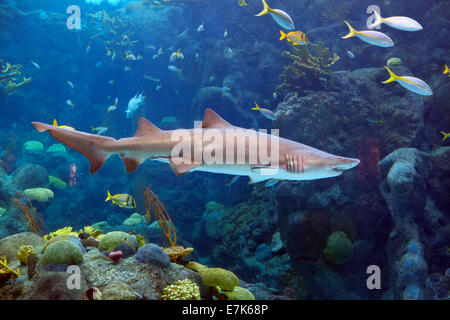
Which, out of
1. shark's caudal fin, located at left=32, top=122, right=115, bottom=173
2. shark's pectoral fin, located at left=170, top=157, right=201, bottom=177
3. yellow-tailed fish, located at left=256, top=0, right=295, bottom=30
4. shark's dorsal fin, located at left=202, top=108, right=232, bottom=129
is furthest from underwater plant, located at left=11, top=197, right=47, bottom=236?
yellow-tailed fish, located at left=256, top=0, right=295, bottom=30

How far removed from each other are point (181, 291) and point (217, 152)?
1924mm

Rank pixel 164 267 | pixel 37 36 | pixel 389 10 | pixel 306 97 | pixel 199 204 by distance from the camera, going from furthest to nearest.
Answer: pixel 37 36, pixel 199 204, pixel 389 10, pixel 306 97, pixel 164 267

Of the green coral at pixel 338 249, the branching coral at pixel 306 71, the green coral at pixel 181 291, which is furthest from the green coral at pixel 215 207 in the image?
the green coral at pixel 181 291

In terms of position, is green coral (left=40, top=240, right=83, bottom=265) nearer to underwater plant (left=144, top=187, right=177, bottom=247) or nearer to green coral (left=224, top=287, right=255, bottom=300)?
underwater plant (left=144, top=187, right=177, bottom=247)

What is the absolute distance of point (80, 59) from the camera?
1026 inches

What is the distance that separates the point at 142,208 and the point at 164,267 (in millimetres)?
12040

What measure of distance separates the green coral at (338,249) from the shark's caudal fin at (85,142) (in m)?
6.29

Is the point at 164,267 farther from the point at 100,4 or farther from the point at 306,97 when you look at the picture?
the point at 100,4

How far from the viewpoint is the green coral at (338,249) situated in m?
6.84

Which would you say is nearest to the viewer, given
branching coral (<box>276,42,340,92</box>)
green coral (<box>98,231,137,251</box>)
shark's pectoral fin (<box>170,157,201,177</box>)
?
shark's pectoral fin (<box>170,157,201,177</box>)

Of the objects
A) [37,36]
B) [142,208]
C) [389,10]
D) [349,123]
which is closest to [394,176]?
[349,123]

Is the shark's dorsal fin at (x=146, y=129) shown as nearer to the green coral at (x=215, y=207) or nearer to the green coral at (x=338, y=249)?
the green coral at (x=338, y=249)

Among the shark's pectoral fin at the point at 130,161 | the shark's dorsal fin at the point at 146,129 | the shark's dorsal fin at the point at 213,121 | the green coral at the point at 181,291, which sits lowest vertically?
the green coral at the point at 181,291

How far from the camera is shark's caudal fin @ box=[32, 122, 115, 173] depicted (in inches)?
97.2
